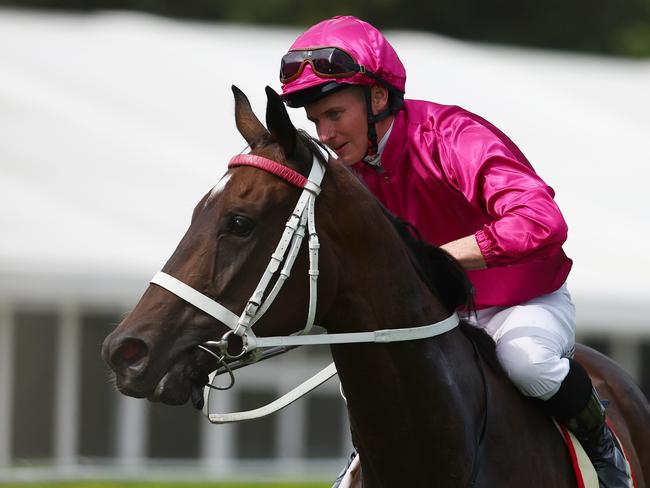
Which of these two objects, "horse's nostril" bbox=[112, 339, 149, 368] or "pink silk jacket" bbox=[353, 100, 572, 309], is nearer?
"horse's nostril" bbox=[112, 339, 149, 368]

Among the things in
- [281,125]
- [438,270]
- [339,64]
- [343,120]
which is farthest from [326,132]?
[438,270]

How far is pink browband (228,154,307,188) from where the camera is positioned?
13.0 feet

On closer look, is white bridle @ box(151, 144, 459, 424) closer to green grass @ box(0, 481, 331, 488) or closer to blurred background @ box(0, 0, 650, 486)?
green grass @ box(0, 481, 331, 488)

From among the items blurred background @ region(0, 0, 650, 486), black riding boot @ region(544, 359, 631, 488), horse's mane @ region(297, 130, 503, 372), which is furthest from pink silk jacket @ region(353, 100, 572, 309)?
blurred background @ region(0, 0, 650, 486)

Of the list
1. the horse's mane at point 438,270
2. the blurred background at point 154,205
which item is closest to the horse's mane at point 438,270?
the horse's mane at point 438,270

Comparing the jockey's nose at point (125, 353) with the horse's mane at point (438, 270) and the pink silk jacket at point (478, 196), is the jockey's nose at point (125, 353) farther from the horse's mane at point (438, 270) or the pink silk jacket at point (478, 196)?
the pink silk jacket at point (478, 196)

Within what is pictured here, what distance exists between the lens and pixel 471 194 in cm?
434

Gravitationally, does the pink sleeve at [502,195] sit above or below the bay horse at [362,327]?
above

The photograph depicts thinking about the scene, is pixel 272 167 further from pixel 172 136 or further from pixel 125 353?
pixel 172 136

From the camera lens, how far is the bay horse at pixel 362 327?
12.4 feet

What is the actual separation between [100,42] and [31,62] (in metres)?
1.72

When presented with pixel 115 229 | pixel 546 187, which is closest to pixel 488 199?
pixel 546 187

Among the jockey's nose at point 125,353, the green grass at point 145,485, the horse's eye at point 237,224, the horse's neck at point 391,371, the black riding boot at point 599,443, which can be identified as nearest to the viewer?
the jockey's nose at point 125,353

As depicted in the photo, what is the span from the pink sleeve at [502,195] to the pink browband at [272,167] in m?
0.66
